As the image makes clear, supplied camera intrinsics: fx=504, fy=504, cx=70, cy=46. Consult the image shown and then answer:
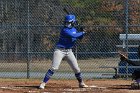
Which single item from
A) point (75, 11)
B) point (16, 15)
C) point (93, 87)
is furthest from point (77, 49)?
point (93, 87)

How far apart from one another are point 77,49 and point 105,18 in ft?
6.17

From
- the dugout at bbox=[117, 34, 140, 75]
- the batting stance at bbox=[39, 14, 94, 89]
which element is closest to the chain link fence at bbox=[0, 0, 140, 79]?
the dugout at bbox=[117, 34, 140, 75]

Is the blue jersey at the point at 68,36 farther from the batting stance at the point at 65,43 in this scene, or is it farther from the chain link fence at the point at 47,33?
the chain link fence at the point at 47,33

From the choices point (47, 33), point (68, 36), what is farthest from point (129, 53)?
point (68, 36)

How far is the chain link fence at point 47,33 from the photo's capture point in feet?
63.4

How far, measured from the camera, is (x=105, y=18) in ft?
67.8

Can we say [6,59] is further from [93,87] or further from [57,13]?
[93,87]

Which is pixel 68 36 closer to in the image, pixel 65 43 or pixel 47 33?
pixel 65 43

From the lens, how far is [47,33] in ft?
67.5

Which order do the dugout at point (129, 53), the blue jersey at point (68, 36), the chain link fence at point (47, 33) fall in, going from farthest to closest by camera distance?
the chain link fence at point (47, 33)
the dugout at point (129, 53)
the blue jersey at point (68, 36)

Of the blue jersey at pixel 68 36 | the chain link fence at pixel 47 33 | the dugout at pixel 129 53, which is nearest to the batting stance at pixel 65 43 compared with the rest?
the blue jersey at pixel 68 36

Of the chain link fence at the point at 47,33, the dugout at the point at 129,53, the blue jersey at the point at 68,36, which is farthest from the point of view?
the chain link fence at the point at 47,33

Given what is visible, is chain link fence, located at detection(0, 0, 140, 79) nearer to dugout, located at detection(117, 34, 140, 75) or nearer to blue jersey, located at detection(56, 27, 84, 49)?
dugout, located at detection(117, 34, 140, 75)

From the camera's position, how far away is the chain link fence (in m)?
19.3
